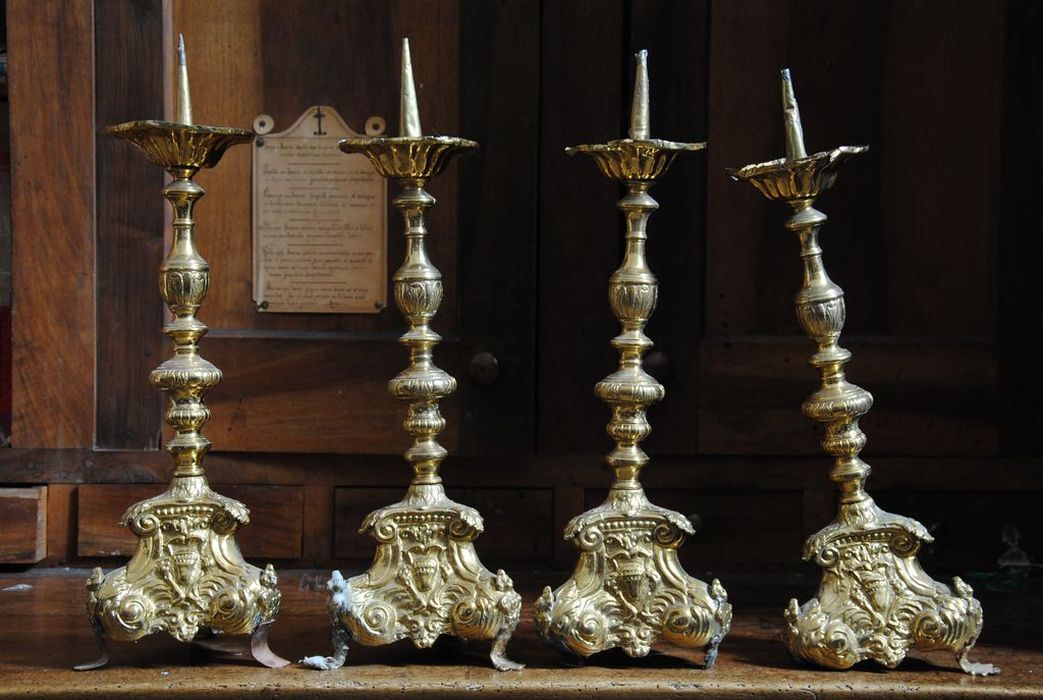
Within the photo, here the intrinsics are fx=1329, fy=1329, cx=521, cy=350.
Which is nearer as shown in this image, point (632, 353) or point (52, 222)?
point (632, 353)

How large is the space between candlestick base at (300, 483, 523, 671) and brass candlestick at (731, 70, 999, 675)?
0.31 meters

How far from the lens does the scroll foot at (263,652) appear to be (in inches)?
54.6

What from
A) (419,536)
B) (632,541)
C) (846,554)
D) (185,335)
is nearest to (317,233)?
(185,335)

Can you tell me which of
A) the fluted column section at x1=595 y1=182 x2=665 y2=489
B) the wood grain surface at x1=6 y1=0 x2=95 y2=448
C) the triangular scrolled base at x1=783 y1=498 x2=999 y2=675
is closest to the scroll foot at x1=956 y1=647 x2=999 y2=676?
the triangular scrolled base at x1=783 y1=498 x2=999 y2=675

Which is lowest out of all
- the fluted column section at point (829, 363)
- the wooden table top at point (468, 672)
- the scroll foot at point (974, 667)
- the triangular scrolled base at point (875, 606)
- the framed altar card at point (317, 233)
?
the wooden table top at point (468, 672)

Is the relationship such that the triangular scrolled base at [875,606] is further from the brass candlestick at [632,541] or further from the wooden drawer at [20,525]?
the wooden drawer at [20,525]

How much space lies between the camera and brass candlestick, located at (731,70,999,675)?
4.48 ft

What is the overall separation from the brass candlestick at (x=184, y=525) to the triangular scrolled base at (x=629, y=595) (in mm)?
307

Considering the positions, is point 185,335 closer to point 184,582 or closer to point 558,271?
point 184,582

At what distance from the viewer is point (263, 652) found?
1.40m

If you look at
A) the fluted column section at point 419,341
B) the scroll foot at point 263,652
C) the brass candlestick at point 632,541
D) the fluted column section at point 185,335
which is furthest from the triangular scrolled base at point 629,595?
the fluted column section at point 185,335

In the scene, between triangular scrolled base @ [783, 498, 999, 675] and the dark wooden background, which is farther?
the dark wooden background

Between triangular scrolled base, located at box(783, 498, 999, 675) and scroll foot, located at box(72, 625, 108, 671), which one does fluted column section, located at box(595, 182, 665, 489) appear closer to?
triangular scrolled base, located at box(783, 498, 999, 675)

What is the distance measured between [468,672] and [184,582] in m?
0.31
